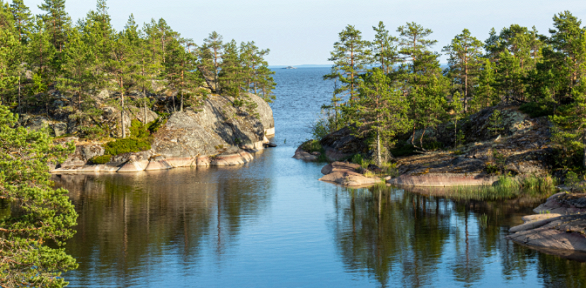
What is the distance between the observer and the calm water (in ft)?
85.7

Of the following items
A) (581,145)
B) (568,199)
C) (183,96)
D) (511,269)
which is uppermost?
(183,96)

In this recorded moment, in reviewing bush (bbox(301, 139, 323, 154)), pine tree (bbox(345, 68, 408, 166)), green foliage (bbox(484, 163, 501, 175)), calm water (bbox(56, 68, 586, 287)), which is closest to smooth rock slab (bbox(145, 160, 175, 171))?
calm water (bbox(56, 68, 586, 287))

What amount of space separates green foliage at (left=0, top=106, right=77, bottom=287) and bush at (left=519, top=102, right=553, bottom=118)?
49.5 metres

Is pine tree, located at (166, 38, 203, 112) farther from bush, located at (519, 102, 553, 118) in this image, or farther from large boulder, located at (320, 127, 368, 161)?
bush, located at (519, 102, 553, 118)

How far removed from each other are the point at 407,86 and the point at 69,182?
4872 centimetres

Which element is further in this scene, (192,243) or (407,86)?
(407,86)

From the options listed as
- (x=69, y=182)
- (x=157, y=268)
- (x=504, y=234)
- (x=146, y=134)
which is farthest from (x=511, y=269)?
(x=146, y=134)

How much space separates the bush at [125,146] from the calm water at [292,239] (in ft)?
31.3

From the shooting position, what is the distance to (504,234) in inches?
1323

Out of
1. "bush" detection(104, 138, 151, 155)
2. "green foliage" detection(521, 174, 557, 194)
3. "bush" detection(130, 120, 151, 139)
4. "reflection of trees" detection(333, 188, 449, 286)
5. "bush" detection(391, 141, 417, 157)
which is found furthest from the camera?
"bush" detection(130, 120, 151, 139)

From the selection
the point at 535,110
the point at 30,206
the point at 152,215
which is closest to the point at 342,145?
the point at 535,110

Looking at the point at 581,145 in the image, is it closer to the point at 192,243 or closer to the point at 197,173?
the point at 192,243

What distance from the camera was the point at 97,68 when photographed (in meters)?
67.9

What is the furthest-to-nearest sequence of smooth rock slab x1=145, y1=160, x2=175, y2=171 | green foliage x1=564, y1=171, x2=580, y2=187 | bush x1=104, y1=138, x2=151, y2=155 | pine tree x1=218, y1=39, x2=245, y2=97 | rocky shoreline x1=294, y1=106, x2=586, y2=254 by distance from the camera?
pine tree x1=218, y1=39, x2=245, y2=97 → smooth rock slab x1=145, y1=160, x2=175, y2=171 → bush x1=104, y1=138, x2=151, y2=155 → rocky shoreline x1=294, y1=106, x2=586, y2=254 → green foliage x1=564, y1=171, x2=580, y2=187
